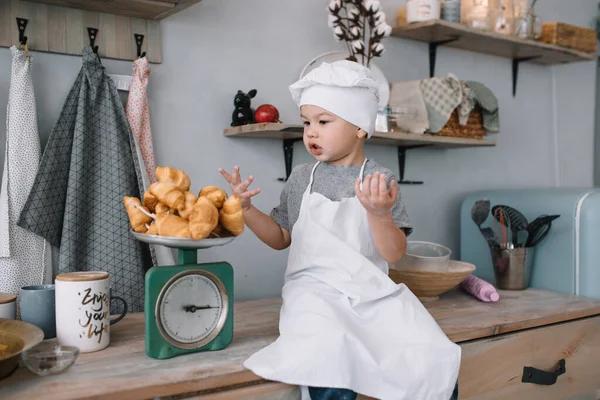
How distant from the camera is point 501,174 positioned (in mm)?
2752

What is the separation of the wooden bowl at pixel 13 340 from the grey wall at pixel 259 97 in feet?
1.96

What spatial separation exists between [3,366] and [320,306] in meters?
0.63

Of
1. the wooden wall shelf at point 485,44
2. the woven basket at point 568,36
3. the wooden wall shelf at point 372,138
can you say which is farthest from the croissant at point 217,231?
the woven basket at point 568,36

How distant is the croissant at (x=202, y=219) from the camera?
118 centimetres

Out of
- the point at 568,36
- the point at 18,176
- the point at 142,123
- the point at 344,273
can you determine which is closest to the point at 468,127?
the point at 568,36

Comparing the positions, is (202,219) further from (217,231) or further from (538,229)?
(538,229)

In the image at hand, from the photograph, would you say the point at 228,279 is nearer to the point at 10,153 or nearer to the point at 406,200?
the point at 10,153

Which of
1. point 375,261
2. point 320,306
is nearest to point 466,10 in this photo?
point 375,261

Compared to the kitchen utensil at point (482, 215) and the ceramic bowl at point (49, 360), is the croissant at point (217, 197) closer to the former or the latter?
the ceramic bowl at point (49, 360)

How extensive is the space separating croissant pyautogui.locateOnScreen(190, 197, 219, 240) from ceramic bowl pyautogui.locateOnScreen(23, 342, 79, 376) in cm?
33

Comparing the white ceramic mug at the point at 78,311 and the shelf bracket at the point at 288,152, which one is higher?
the shelf bracket at the point at 288,152

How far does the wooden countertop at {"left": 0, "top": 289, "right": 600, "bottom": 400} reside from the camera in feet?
3.54

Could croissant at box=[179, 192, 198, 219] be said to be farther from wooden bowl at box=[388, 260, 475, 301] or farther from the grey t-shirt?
wooden bowl at box=[388, 260, 475, 301]

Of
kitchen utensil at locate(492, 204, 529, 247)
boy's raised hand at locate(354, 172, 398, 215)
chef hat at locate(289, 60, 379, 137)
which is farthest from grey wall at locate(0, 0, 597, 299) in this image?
boy's raised hand at locate(354, 172, 398, 215)
